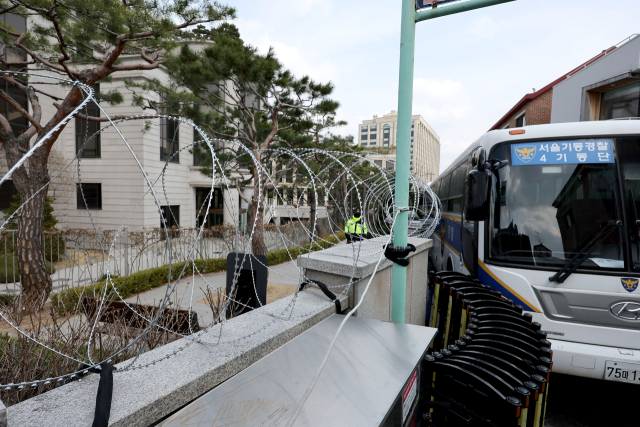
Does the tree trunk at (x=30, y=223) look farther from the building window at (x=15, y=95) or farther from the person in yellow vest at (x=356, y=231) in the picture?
the building window at (x=15, y=95)

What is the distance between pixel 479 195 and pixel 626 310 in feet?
5.96

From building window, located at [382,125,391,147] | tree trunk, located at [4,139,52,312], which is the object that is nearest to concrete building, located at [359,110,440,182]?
building window, located at [382,125,391,147]

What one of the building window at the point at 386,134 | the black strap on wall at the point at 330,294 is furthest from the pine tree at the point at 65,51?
the building window at the point at 386,134

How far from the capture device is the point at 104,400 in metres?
1.29

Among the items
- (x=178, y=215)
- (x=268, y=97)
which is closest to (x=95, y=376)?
(x=268, y=97)

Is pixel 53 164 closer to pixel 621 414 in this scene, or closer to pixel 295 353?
pixel 295 353

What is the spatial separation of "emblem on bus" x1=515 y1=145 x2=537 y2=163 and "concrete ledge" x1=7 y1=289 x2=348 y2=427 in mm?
3515

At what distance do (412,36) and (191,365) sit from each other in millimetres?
2420

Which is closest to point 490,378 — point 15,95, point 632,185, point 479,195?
point 479,195

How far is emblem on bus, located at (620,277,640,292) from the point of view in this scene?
3.75m

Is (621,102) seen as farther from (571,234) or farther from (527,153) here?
(571,234)

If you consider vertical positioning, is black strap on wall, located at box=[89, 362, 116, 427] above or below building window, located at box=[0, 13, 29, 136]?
below

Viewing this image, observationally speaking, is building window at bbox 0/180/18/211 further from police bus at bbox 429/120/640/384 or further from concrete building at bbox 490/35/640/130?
concrete building at bbox 490/35/640/130

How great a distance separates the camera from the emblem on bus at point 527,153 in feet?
14.1
